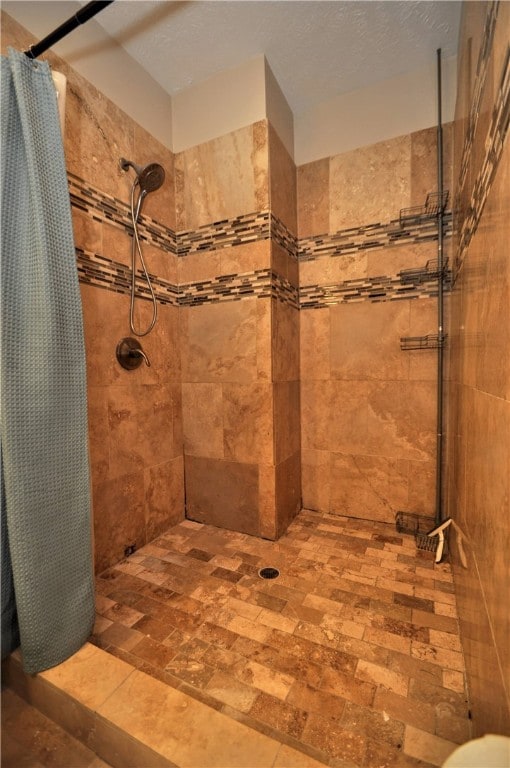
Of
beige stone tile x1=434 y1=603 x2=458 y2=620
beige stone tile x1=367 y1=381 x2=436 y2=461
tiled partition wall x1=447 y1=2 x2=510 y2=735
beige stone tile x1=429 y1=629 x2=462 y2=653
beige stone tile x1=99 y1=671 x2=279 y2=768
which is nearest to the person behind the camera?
tiled partition wall x1=447 y1=2 x2=510 y2=735

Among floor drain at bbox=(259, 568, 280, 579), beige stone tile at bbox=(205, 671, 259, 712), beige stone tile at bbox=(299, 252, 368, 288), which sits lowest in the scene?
floor drain at bbox=(259, 568, 280, 579)

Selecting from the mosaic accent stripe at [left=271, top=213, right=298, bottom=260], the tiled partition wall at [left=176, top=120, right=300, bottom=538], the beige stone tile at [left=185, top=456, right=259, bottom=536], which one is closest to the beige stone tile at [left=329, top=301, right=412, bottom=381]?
the tiled partition wall at [left=176, top=120, right=300, bottom=538]

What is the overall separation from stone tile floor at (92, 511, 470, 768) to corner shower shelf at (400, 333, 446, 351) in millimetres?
1058

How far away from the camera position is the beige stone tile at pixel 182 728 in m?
0.72

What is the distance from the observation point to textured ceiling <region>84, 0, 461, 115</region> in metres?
1.42

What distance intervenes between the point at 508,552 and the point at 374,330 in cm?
146

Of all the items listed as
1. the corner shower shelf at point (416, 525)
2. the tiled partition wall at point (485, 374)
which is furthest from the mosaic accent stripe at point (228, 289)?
the corner shower shelf at point (416, 525)

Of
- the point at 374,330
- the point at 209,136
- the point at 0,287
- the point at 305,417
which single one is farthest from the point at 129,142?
the point at 305,417

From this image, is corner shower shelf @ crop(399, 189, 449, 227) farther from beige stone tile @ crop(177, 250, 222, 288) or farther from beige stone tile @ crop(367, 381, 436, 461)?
beige stone tile @ crop(177, 250, 222, 288)

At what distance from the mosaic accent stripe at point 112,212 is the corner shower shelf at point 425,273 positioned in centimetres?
137

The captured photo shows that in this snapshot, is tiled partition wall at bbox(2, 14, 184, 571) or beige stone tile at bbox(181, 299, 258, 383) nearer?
tiled partition wall at bbox(2, 14, 184, 571)

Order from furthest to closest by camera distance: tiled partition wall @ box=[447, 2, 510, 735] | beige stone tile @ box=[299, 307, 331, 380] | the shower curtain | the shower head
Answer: beige stone tile @ box=[299, 307, 331, 380]
the shower head
the shower curtain
tiled partition wall @ box=[447, 2, 510, 735]

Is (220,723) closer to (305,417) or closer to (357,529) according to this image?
(357,529)

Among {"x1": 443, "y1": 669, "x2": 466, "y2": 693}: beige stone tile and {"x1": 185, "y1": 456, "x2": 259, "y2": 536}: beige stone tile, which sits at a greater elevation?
{"x1": 185, "y1": 456, "x2": 259, "y2": 536}: beige stone tile
